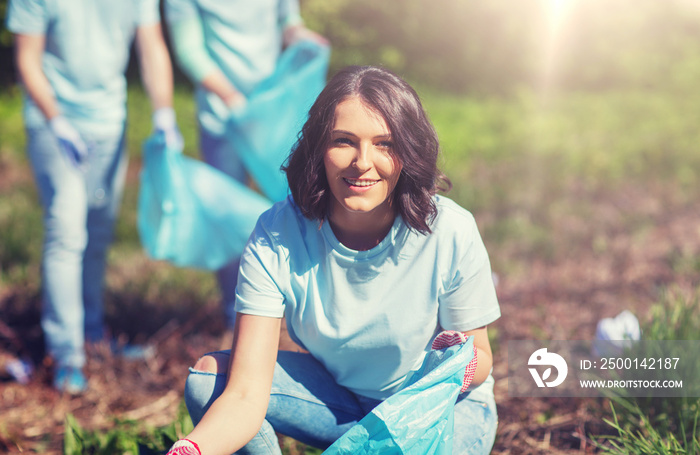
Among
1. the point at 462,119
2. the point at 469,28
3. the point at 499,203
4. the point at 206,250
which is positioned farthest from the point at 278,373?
the point at 469,28

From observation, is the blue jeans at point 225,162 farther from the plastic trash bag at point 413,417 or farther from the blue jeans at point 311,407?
the plastic trash bag at point 413,417

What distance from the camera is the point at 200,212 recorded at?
2.68 meters

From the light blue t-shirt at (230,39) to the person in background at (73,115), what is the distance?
157 millimetres

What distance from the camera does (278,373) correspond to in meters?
1.71

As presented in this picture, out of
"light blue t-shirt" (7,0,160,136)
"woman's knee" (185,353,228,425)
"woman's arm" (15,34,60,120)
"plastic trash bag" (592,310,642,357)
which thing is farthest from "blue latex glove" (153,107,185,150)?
"plastic trash bag" (592,310,642,357)

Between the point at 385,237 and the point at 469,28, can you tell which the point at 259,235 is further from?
the point at 469,28

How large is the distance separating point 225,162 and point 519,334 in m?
1.43

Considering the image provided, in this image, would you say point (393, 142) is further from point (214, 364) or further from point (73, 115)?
point (73, 115)

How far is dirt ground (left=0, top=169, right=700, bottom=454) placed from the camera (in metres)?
2.28

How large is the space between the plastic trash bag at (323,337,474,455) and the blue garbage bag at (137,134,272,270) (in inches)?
49.7

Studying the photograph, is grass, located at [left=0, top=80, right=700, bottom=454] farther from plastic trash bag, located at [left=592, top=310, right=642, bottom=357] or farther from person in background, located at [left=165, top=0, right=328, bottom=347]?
person in background, located at [left=165, top=0, right=328, bottom=347]

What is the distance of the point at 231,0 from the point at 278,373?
1742mm

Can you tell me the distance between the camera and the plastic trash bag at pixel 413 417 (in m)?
1.50

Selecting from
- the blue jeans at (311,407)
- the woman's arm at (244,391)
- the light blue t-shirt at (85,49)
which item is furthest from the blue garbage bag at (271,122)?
the woman's arm at (244,391)
